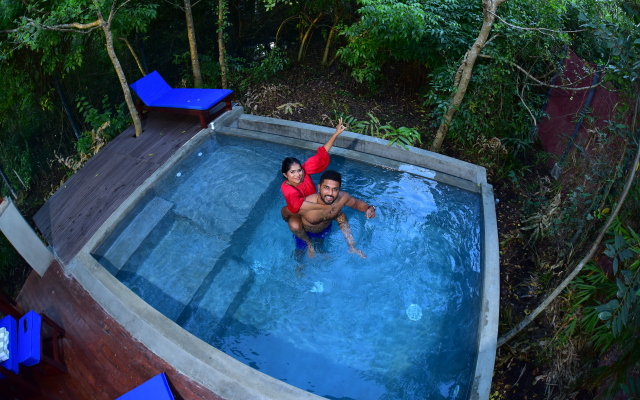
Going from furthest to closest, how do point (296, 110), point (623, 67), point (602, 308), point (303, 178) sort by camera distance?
point (296, 110) < point (303, 178) < point (623, 67) < point (602, 308)

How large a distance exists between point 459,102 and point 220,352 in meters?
4.45

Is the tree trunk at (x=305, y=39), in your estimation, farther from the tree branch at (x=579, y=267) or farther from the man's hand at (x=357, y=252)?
the tree branch at (x=579, y=267)

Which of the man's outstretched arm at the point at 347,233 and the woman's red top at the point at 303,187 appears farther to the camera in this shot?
the man's outstretched arm at the point at 347,233

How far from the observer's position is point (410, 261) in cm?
483

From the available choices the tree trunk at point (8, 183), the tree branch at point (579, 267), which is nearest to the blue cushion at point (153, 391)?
the tree branch at point (579, 267)

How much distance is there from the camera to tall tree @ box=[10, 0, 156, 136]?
17.9ft

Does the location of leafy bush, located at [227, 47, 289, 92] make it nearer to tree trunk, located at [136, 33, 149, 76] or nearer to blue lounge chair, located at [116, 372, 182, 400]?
tree trunk, located at [136, 33, 149, 76]

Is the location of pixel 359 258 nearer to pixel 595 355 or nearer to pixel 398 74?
pixel 595 355

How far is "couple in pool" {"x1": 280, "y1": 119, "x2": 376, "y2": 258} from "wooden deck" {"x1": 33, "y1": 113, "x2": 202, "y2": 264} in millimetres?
2514

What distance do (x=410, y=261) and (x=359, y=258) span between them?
2.02ft

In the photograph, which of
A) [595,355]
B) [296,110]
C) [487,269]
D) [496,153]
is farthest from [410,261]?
[296,110]

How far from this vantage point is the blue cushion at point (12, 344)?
149 inches

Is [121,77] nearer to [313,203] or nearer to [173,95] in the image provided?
[173,95]

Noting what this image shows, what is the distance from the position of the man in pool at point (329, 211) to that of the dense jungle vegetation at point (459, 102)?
170 centimetres
